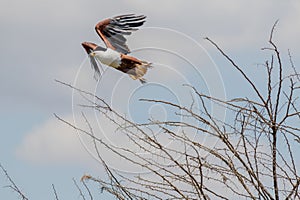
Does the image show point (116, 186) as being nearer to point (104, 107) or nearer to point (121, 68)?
point (104, 107)

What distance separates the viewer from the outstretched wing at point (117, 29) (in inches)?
123

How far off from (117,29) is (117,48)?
0.27 meters

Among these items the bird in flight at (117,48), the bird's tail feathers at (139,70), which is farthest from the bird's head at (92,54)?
the bird's tail feathers at (139,70)

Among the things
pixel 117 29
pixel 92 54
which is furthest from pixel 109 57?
pixel 117 29

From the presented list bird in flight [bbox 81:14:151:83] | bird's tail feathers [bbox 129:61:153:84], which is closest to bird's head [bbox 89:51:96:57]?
bird in flight [bbox 81:14:151:83]

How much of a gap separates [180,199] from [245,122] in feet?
1.12

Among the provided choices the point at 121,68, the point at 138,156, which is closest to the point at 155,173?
the point at 138,156

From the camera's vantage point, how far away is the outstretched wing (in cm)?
313

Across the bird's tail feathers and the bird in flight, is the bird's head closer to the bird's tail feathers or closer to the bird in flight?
the bird in flight

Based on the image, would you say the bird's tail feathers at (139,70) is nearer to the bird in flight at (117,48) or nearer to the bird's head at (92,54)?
the bird in flight at (117,48)

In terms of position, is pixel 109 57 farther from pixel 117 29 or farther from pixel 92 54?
pixel 117 29

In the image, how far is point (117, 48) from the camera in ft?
10.0

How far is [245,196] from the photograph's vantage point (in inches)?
82.2

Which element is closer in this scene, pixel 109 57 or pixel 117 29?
pixel 109 57
